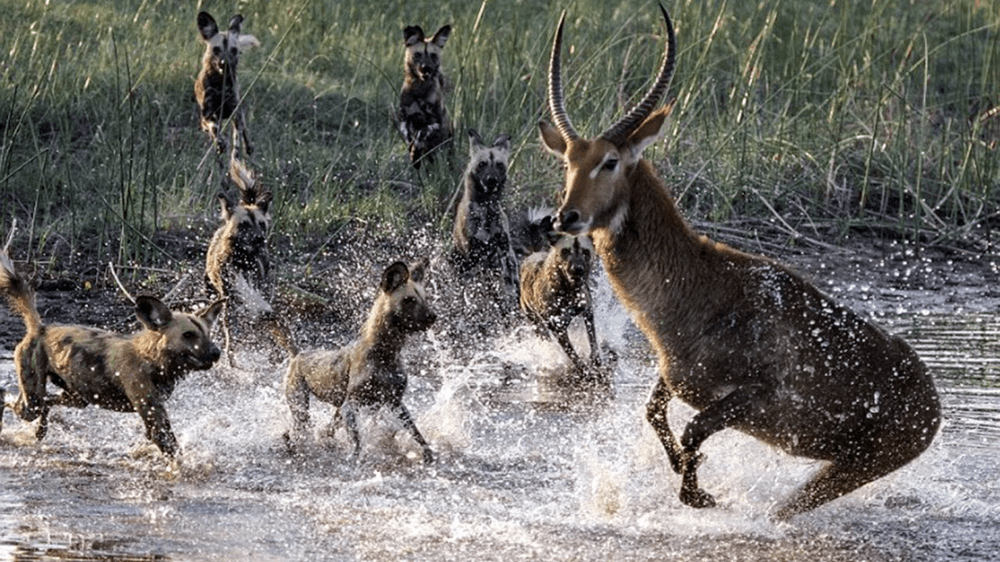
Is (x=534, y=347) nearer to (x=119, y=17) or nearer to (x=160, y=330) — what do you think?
(x=160, y=330)

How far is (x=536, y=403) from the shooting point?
8.41 metres

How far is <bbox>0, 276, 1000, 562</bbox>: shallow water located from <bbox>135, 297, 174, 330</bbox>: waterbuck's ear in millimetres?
525

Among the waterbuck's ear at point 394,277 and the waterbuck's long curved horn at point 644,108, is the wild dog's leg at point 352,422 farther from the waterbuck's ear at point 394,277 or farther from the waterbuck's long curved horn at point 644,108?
the waterbuck's long curved horn at point 644,108

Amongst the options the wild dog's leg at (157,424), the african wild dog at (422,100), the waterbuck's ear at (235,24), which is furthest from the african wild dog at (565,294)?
the waterbuck's ear at (235,24)

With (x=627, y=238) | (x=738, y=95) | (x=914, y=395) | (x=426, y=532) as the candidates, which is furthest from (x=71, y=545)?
(x=738, y=95)

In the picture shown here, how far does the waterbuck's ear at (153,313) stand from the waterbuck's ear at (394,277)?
85 cm

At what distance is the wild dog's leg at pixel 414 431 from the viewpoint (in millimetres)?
7207

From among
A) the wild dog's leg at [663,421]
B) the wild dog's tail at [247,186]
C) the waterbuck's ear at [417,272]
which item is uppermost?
the wild dog's leg at [663,421]

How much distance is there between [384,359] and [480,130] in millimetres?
5370

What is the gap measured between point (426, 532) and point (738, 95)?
7417 mm

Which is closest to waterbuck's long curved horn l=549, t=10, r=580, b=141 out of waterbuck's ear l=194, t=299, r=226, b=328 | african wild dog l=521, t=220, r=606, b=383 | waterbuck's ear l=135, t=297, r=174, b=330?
waterbuck's ear l=194, t=299, r=226, b=328

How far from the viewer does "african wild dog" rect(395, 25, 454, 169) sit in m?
12.5

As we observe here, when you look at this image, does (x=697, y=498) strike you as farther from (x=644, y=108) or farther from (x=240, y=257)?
(x=240, y=257)

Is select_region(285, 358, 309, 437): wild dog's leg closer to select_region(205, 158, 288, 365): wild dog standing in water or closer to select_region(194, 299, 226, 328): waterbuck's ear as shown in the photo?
select_region(194, 299, 226, 328): waterbuck's ear
